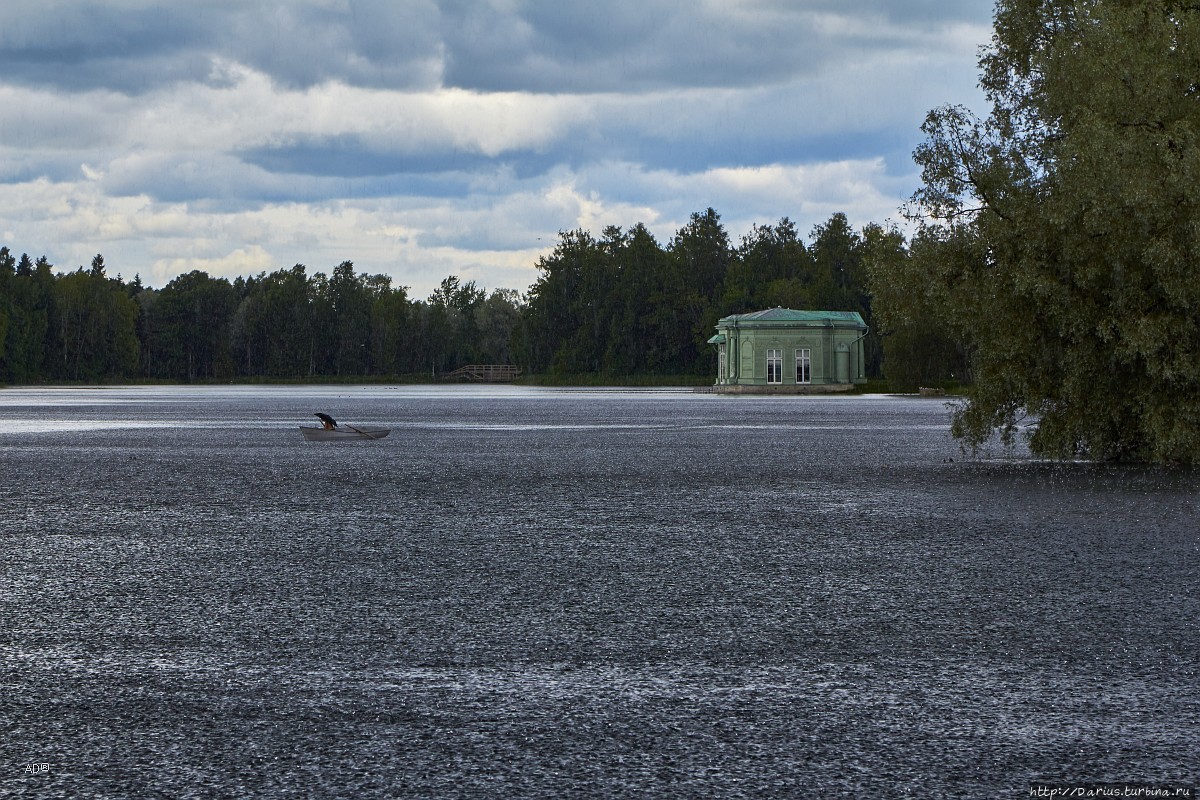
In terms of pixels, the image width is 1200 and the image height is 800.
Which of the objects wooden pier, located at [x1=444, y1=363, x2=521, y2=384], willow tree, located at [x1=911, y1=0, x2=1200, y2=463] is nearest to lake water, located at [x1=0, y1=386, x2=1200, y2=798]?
willow tree, located at [x1=911, y1=0, x2=1200, y2=463]

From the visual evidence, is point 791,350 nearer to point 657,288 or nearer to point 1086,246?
point 657,288

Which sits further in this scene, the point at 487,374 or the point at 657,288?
the point at 487,374

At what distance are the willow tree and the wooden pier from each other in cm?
14670

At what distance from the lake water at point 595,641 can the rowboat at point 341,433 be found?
10.9 metres

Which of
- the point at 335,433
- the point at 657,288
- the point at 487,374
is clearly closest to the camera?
the point at 335,433

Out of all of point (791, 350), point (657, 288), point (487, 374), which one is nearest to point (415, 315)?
→ point (487, 374)

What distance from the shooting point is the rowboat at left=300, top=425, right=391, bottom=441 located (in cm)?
2792

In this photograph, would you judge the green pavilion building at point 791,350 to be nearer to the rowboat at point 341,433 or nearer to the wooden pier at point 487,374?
the wooden pier at point 487,374

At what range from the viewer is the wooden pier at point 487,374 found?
17109 cm

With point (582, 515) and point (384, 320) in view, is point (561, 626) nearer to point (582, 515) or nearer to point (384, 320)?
point (582, 515)

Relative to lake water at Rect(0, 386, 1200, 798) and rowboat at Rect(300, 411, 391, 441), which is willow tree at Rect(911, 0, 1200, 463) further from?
rowboat at Rect(300, 411, 391, 441)

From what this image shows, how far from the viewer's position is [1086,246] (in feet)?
67.5

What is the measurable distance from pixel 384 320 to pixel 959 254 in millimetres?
168949

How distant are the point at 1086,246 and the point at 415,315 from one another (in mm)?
175051
